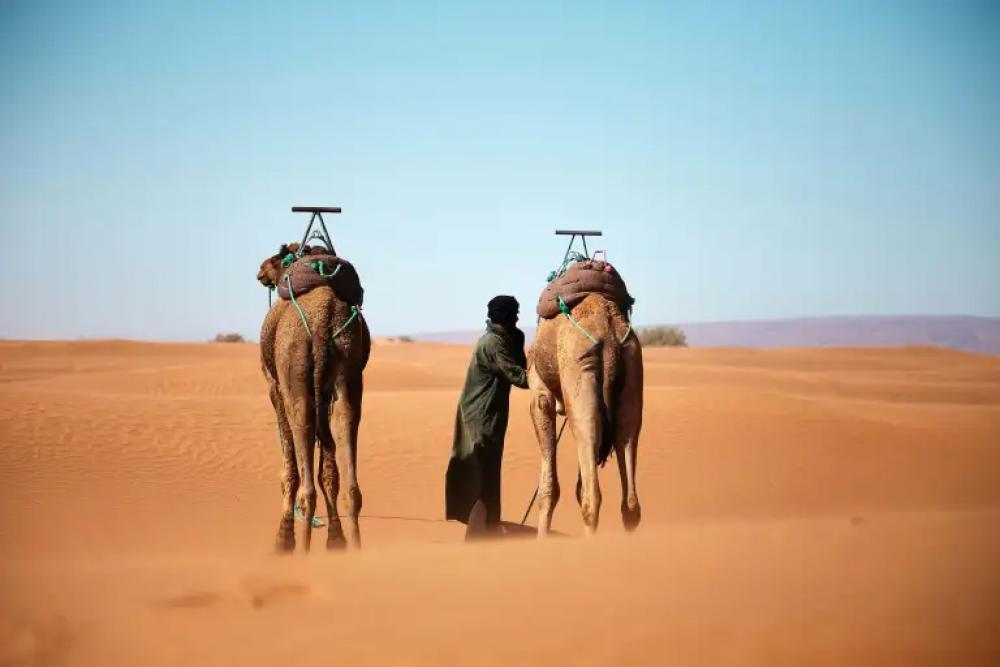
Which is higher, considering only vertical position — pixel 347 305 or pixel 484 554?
pixel 347 305

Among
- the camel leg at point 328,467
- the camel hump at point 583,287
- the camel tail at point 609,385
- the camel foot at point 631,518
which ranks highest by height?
the camel hump at point 583,287

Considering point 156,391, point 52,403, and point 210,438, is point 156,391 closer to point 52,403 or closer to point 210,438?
point 52,403

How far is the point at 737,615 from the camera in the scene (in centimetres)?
535

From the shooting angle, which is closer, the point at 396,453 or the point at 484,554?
the point at 484,554

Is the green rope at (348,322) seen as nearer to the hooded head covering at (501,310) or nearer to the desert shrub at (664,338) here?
the hooded head covering at (501,310)

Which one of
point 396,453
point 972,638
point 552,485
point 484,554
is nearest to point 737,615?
point 972,638

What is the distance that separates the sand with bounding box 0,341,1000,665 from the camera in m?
5.08

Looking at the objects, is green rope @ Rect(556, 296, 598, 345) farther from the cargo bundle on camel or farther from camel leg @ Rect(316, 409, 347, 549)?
camel leg @ Rect(316, 409, 347, 549)

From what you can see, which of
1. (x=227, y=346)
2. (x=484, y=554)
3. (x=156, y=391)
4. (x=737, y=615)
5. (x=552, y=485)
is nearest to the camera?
(x=737, y=615)

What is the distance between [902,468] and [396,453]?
8.55 meters

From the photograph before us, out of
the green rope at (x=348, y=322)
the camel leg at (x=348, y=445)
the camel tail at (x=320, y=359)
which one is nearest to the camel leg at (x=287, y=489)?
the camel tail at (x=320, y=359)

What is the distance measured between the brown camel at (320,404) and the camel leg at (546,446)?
6.06ft

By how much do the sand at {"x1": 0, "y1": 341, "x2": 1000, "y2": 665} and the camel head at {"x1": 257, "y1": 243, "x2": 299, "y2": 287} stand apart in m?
2.77

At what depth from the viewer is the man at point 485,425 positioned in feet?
33.8
